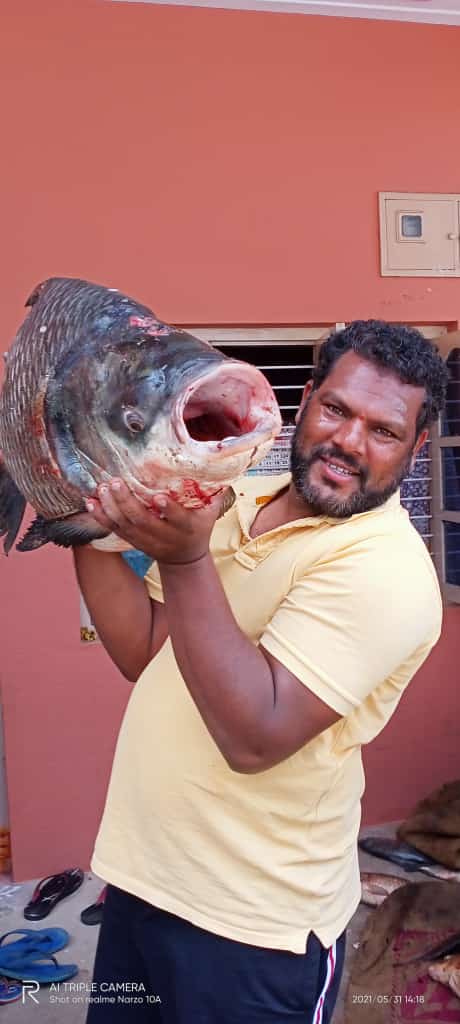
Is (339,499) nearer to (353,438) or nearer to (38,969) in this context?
(353,438)

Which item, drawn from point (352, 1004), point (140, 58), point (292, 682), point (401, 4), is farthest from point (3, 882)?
point (401, 4)

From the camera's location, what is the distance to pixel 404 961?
2.86 metres

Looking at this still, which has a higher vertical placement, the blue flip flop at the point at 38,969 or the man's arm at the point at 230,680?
the man's arm at the point at 230,680

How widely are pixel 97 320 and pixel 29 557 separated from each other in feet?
7.63

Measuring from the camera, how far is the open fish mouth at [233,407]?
0.92 metres

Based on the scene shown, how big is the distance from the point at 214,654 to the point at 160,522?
195 millimetres

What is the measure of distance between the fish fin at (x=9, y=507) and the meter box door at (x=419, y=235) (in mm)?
2576

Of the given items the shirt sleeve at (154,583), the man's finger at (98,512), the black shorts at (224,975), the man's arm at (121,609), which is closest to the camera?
the man's finger at (98,512)

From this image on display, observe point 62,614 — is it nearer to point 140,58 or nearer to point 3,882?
point 3,882

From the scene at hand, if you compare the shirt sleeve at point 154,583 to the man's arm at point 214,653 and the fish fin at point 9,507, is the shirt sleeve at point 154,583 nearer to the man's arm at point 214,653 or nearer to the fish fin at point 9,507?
the fish fin at point 9,507

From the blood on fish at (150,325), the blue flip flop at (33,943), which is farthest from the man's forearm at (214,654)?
the blue flip flop at (33,943)

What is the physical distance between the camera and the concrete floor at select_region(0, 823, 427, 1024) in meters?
2.75

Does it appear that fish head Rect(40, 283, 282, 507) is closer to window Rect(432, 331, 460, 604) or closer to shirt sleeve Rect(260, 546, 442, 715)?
shirt sleeve Rect(260, 546, 442, 715)

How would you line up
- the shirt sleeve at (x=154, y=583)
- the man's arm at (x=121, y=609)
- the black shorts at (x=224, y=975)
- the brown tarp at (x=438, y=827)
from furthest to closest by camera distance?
the brown tarp at (x=438, y=827)
the shirt sleeve at (x=154, y=583)
the man's arm at (x=121, y=609)
the black shorts at (x=224, y=975)
